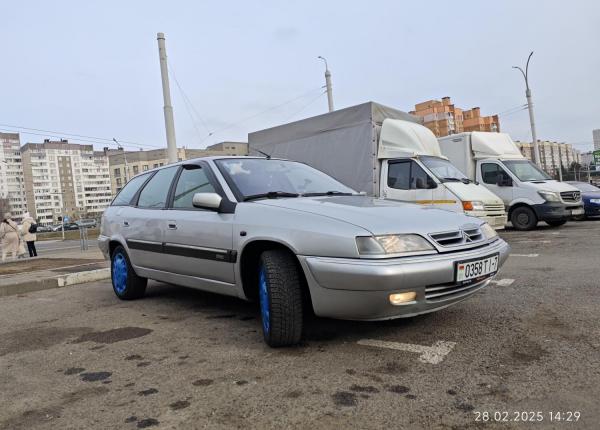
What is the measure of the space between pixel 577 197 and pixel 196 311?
36.0 feet

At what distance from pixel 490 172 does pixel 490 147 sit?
24.8 inches

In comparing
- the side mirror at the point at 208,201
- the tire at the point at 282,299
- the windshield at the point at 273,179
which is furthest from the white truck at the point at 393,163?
the tire at the point at 282,299

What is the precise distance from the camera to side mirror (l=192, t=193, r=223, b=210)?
12.2ft

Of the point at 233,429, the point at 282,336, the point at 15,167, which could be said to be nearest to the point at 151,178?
the point at 282,336

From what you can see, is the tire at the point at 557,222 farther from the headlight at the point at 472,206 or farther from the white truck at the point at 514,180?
the headlight at the point at 472,206

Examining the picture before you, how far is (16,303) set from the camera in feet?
18.8

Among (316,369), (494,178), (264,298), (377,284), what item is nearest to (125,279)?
(264,298)

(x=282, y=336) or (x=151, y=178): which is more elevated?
(x=151, y=178)

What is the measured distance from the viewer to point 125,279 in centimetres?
527

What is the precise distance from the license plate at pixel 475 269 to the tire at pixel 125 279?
353cm

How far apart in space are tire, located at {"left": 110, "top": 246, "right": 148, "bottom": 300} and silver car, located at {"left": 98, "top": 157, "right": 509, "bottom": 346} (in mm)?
562

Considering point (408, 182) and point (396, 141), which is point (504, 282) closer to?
point (408, 182)

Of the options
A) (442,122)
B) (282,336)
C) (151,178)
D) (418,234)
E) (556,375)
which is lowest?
(556,375)

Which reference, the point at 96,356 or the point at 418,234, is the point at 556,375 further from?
the point at 96,356
